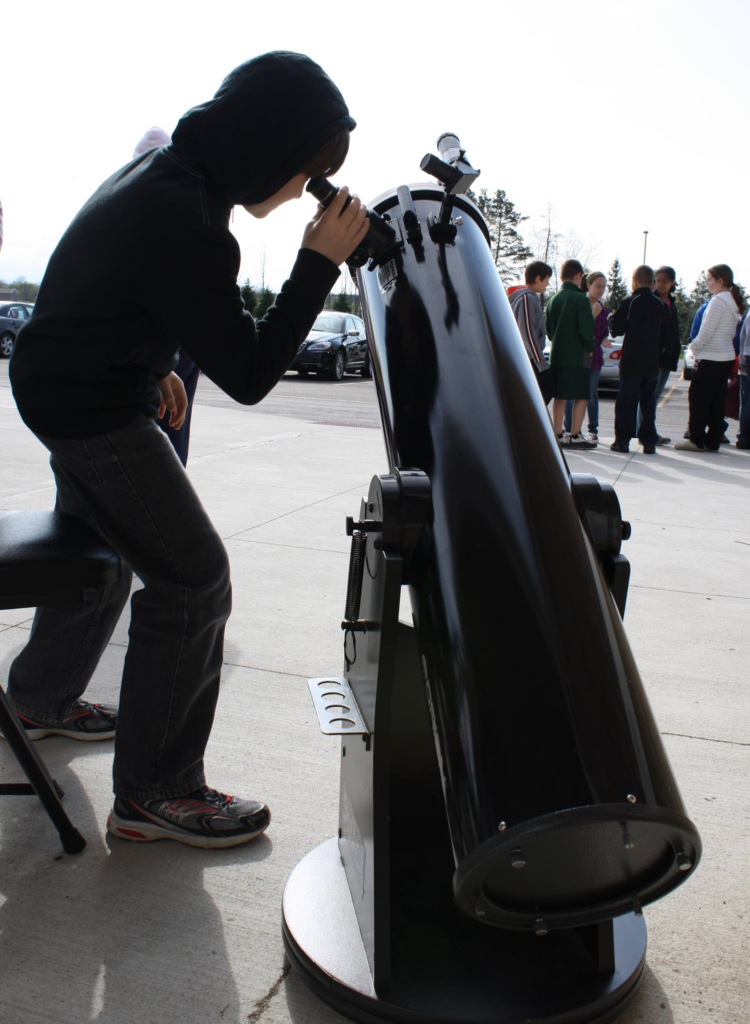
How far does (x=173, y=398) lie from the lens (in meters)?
2.76

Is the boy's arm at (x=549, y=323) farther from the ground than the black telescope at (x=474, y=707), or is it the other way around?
the boy's arm at (x=549, y=323)

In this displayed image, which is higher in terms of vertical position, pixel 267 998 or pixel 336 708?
pixel 336 708

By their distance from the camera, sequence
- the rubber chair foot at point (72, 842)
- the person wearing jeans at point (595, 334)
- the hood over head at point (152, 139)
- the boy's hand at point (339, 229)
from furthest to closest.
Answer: the person wearing jeans at point (595, 334) < the hood over head at point (152, 139) < the rubber chair foot at point (72, 842) < the boy's hand at point (339, 229)

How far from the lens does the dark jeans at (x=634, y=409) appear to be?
30.7ft

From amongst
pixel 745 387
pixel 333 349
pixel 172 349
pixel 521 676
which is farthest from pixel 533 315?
pixel 333 349

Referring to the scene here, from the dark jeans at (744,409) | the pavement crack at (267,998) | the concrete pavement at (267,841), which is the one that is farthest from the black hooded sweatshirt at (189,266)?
the dark jeans at (744,409)

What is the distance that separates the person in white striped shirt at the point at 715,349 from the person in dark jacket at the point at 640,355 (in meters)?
0.44

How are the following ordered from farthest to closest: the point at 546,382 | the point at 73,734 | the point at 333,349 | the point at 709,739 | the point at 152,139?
the point at 333,349 < the point at 546,382 < the point at 152,139 < the point at 709,739 < the point at 73,734

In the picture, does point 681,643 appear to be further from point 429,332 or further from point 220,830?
point 429,332

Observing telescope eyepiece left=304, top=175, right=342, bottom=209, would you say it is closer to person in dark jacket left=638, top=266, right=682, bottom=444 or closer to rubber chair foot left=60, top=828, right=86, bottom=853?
rubber chair foot left=60, top=828, right=86, bottom=853

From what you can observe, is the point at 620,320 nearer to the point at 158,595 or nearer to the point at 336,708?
the point at 158,595

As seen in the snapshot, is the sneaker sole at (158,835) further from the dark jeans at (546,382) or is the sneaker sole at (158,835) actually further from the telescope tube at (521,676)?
the dark jeans at (546,382)

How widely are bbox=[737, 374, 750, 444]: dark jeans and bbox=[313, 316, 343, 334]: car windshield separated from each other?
11.7m

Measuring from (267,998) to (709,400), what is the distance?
8.98 meters
